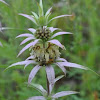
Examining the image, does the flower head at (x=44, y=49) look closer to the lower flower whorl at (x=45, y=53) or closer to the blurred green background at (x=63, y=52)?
the lower flower whorl at (x=45, y=53)

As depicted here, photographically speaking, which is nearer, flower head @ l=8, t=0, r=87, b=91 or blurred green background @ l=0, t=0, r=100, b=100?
flower head @ l=8, t=0, r=87, b=91

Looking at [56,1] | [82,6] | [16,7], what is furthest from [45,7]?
[82,6]

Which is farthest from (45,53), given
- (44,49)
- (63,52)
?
(63,52)

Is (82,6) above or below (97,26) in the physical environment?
above

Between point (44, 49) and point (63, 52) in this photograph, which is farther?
point (63, 52)

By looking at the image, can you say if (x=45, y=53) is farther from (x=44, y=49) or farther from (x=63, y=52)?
(x=63, y=52)

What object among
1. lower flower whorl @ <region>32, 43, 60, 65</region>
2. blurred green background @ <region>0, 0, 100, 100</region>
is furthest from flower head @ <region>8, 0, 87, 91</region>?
blurred green background @ <region>0, 0, 100, 100</region>

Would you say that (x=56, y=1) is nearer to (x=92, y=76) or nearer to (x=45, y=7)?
(x=45, y=7)

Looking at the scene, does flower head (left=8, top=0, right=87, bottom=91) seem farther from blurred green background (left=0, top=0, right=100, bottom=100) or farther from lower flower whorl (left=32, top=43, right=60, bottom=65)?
blurred green background (left=0, top=0, right=100, bottom=100)

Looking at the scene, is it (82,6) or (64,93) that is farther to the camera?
(82,6)

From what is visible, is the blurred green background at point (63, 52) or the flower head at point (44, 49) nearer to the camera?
the flower head at point (44, 49)

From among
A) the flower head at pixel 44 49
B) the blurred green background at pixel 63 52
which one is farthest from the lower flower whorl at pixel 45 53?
the blurred green background at pixel 63 52
